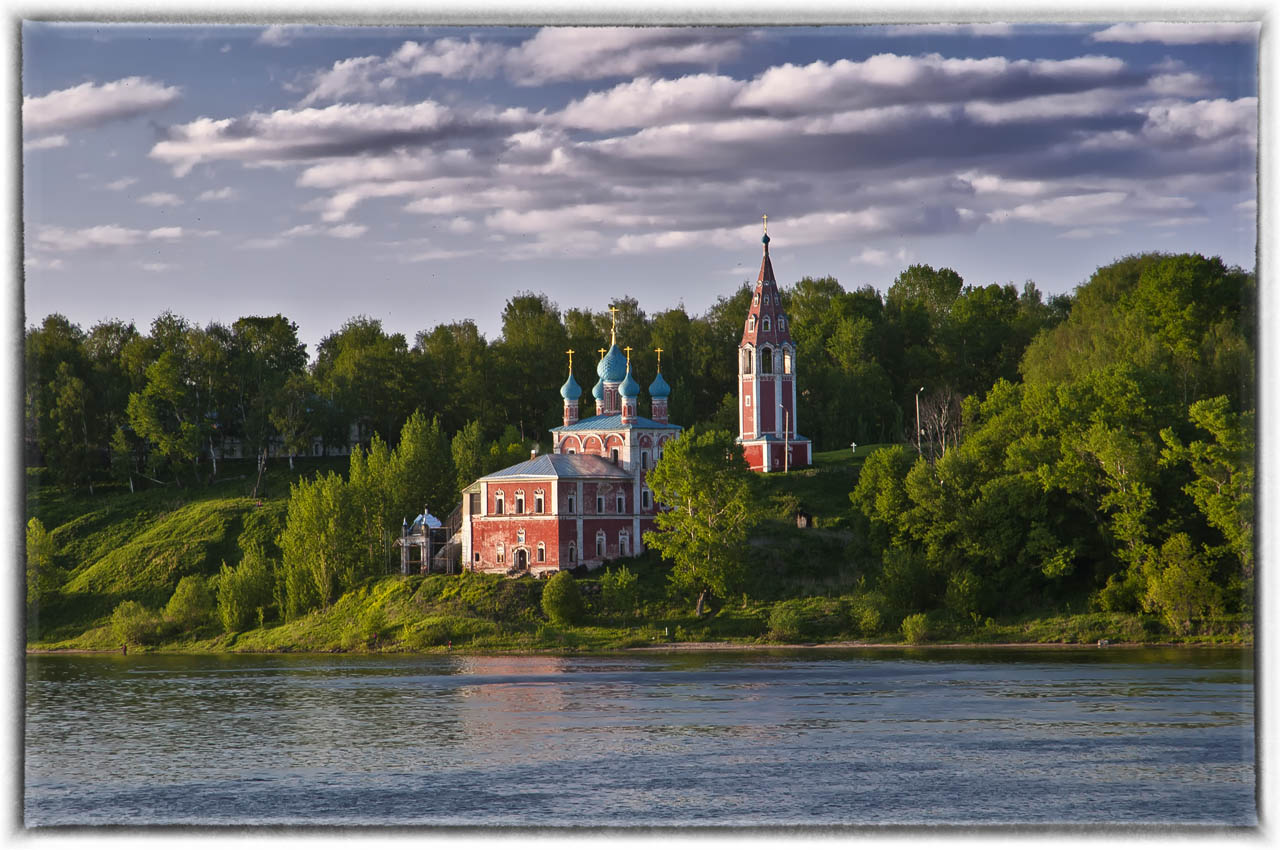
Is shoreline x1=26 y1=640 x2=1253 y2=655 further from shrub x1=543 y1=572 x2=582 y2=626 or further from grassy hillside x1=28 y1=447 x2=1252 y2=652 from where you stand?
shrub x1=543 y1=572 x2=582 y2=626

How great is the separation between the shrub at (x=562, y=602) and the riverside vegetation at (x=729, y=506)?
131mm

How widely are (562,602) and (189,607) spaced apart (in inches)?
716

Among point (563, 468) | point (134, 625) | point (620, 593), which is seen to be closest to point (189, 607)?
point (134, 625)

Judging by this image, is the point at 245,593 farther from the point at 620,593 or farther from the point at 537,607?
the point at 620,593

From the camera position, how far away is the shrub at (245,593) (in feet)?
222

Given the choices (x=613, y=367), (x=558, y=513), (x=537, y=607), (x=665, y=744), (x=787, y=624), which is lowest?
(x=787, y=624)

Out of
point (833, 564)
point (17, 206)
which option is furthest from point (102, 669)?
point (17, 206)

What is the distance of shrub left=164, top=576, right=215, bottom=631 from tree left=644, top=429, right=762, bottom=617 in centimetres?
2092

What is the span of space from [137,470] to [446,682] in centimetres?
4893

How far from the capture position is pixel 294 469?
93.6 meters

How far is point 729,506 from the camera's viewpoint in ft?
206

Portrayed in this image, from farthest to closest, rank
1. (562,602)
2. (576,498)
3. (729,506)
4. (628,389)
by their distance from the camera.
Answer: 1. (628,389)
2. (576,498)
3. (729,506)
4. (562,602)

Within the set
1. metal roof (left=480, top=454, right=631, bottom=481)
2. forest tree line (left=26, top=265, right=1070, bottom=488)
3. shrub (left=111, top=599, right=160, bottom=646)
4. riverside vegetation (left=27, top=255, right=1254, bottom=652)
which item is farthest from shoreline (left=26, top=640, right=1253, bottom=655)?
forest tree line (left=26, top=265, right=1070, bottom=488)

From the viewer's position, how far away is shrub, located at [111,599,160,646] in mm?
68250
